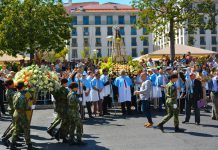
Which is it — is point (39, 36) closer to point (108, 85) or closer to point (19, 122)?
point (108, 85)

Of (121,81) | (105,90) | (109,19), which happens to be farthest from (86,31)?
(121,81)

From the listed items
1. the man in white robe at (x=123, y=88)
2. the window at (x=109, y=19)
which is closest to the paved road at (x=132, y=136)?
the man in white robe at (x=123, y=88)

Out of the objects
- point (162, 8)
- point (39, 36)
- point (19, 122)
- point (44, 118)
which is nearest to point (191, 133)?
point (19, 122)

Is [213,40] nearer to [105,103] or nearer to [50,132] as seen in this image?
[105,103]

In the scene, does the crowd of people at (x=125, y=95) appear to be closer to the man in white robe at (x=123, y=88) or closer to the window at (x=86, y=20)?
the man in white robe at (x=123, y=88)

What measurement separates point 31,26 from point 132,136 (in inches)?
1071

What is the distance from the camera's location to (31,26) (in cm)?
3756

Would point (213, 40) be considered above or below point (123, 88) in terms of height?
above

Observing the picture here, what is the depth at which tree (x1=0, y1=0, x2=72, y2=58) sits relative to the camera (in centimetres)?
3753

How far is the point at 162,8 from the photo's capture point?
110ft

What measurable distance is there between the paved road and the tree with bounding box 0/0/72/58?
74.2 ft

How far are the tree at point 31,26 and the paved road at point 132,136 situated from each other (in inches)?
891

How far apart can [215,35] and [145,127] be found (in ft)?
268

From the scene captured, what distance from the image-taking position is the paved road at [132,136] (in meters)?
10.9
